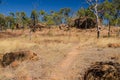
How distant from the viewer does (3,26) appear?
104 m

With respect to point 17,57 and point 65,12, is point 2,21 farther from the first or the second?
point 17,57

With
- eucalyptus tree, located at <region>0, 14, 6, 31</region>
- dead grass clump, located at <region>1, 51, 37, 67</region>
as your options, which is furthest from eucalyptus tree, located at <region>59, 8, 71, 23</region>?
dead grass clump, located at <region>1, 51, 37, 67</region>

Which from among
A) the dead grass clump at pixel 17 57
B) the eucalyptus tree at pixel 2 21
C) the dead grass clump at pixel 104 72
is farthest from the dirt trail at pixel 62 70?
the eucalyptus tree at pixel 2 21

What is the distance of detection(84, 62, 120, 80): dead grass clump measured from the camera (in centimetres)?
1317

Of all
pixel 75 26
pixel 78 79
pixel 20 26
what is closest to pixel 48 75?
pixel 78 79

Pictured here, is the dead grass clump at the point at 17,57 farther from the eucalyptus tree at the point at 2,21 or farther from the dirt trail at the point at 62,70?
the eucalyptus tree at the point at 2,21

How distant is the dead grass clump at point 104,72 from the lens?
1317 centimetres

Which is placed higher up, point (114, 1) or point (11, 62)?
point (114, 1)

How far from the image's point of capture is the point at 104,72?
1355cm

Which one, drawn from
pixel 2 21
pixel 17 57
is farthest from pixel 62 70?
pixel 2 21

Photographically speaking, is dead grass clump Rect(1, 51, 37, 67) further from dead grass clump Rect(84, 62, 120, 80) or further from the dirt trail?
dead grass clump Rect(84, 62, 120, 80)

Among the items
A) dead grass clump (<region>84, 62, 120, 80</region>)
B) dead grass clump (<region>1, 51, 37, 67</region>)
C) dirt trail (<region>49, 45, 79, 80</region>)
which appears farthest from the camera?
dead grass clump (<region>1, 51, 37, 67</region>)

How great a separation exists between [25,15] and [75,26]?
68.7ft

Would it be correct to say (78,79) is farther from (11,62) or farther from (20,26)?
A: (20,26)
